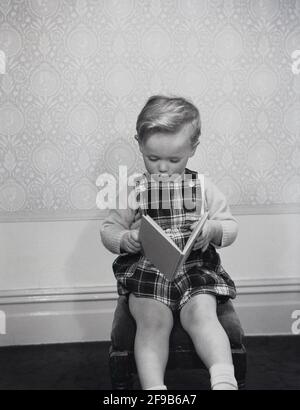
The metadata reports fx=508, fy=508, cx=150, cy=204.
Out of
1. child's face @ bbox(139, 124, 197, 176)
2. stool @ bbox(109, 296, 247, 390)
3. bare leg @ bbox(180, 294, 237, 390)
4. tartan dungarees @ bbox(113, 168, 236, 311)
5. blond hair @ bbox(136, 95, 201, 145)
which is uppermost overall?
blond hair @ bbox(136, 95, 201, 145)

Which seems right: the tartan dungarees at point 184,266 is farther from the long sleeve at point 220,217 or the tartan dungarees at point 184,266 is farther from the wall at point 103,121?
the wall at point 103,121

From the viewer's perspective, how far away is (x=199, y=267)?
162 centimetres

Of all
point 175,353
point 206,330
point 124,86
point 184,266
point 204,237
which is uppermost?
point 124,86

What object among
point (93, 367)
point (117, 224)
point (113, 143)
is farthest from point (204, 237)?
point (113, 143)

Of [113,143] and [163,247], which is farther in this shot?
[113,143]

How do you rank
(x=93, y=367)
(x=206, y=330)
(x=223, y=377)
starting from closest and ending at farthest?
(x=223, y=377), (x=206, y=330), (x=93, y=367)

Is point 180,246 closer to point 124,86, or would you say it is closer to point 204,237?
point 204,237

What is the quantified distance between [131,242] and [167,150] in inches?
12.5

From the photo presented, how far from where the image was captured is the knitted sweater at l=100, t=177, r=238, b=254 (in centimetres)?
168

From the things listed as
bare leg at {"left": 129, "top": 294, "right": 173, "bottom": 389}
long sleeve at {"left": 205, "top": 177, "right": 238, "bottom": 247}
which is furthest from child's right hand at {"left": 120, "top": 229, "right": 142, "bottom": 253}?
long sleeve at {"left": 205, "top": 177, "right": 238, "bottom": 247}

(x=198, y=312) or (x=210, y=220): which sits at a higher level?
(x=210, y=220)

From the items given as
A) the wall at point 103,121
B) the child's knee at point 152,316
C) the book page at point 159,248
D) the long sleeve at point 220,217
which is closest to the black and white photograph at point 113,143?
the wall at point 103,121

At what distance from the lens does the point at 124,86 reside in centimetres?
238

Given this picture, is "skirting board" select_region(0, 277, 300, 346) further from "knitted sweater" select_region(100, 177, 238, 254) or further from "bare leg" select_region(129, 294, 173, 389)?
"bare leg" select_region(129, 294, 173, 389)
